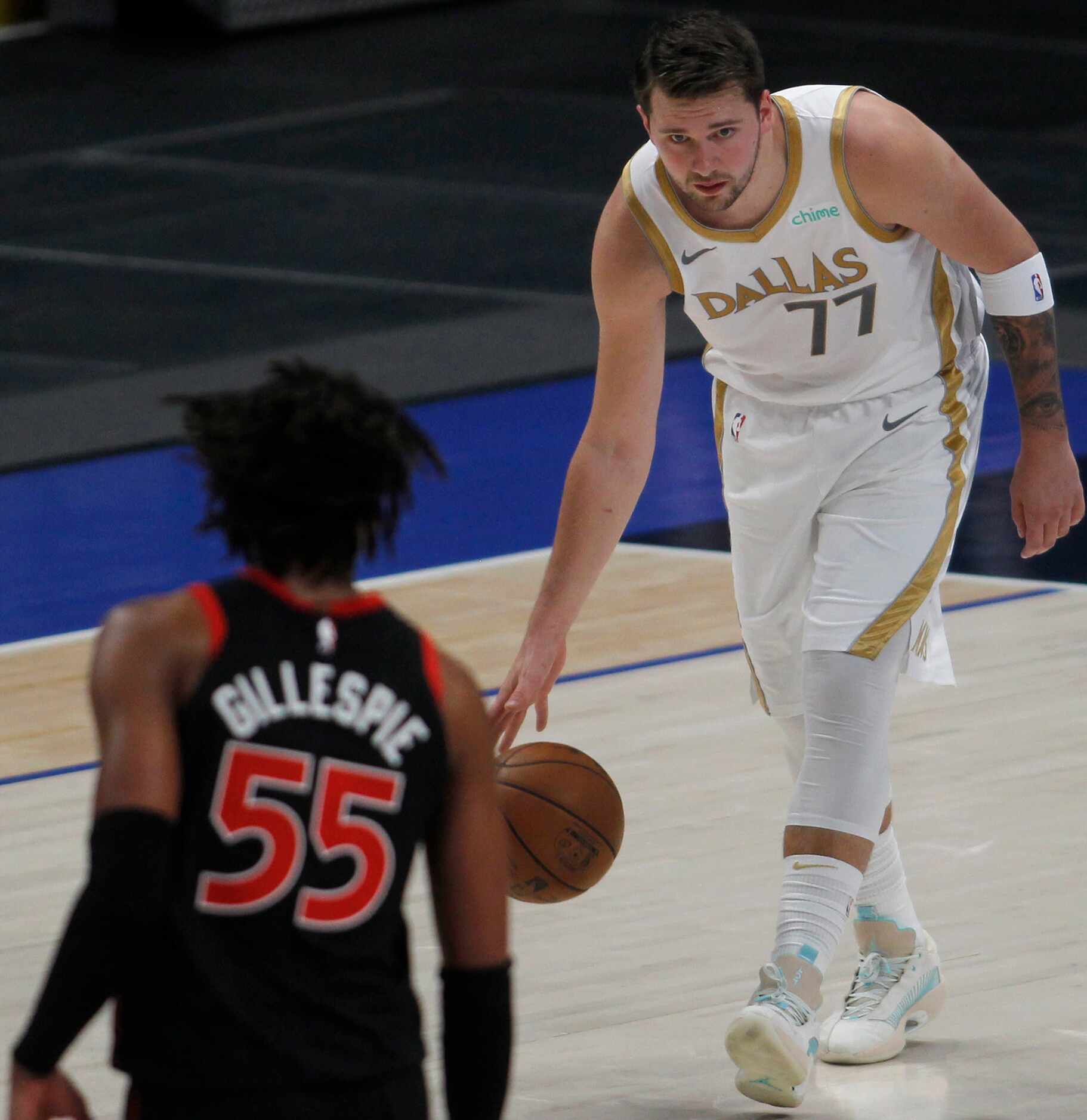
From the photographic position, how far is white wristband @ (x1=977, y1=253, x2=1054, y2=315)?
4523 mm

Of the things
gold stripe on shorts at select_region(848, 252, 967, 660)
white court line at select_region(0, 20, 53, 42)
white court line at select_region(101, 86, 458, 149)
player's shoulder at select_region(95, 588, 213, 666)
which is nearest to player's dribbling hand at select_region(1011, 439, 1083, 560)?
gold stripe on shorts at select_region(848, 252, 967, 660)

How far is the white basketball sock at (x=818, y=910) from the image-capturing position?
4.27 metres

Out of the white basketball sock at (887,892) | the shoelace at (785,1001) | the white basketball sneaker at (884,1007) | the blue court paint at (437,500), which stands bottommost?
the blue court paint at (437,500)

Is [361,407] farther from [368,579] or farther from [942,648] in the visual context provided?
[368,579]

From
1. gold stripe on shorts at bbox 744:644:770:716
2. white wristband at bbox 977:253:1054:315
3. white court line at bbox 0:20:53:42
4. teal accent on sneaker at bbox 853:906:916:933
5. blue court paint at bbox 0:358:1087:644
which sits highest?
white wristband at bbox 977:253:1054:315

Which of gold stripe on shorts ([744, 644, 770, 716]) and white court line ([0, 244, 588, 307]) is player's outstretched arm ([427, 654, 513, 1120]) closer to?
gold stripe on shorts ([744, 644, 770, 716])

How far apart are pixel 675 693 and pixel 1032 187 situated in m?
7.35

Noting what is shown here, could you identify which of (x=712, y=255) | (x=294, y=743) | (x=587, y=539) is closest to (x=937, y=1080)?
(x=587, y=539)

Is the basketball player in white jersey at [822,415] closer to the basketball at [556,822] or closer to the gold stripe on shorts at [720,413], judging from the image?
the gold stripe on shorts at [720,413]

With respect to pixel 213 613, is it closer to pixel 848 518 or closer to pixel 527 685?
pixel 527 685

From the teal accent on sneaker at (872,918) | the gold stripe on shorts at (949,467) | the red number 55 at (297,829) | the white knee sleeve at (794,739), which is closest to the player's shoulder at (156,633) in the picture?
the red number 55 at (297,829)

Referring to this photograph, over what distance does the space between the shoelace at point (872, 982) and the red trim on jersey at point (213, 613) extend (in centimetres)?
224

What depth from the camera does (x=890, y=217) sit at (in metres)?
4.39

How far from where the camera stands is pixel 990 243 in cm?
444
